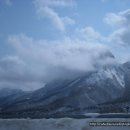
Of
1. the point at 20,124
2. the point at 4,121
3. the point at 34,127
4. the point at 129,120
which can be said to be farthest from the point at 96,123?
the point at 4,121

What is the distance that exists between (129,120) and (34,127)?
1083cm

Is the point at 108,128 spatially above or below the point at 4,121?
below

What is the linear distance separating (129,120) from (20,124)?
13.0 m

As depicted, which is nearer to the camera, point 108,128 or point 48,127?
point 108,128

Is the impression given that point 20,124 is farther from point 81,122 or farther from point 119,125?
point 119,125

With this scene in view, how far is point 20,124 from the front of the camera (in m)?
35.5

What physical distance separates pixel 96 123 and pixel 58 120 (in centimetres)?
476

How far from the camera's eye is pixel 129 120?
31.1 m

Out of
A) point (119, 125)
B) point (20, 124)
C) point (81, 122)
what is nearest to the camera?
point (119, 125)

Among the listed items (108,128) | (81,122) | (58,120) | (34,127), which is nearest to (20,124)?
(34,127)

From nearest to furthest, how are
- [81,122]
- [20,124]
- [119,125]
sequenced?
1. [119,125]
2. [81,122]
3. [20,124]

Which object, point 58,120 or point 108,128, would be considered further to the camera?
point 58,120

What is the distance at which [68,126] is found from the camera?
32156mm

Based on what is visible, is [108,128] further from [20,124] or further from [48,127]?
[20,124]
